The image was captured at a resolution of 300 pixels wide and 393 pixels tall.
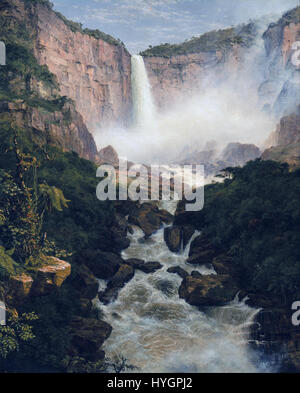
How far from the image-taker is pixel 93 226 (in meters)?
28.1

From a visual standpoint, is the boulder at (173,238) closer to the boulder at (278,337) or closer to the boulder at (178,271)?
the boulder at (178,271)

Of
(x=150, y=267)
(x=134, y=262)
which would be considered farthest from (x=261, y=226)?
(x=134, y=262)

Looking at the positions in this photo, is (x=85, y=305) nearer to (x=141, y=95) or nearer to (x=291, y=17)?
(x=141, y=95)

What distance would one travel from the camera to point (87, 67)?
75.1 meters

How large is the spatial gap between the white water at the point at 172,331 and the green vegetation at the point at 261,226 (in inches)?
84.1

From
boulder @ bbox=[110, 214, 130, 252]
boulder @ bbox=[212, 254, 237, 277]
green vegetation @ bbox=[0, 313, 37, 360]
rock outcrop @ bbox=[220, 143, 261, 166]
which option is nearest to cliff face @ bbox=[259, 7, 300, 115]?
rock outcrop @ bbox=[220, 143, 261, 166]

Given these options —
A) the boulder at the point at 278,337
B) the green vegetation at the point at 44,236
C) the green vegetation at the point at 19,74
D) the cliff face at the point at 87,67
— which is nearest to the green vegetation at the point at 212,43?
the cliff face at the point at 87,67

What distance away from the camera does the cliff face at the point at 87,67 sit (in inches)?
2469

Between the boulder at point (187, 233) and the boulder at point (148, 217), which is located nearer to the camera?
the boulder at point (187, 233)

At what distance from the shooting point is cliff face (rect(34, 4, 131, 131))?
62719mm

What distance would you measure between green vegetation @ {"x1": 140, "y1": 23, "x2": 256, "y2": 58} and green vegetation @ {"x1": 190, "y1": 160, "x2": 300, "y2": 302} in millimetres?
71592

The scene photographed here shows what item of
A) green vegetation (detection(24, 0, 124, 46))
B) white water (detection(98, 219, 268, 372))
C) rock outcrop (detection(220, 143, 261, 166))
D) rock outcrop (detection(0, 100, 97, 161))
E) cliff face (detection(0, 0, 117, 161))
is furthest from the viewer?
rock outcrop (detection(220, 143, 261, 166))

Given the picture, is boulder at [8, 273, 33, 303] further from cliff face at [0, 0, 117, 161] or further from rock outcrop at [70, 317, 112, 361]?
cliff face at [0, 0, 117, 161]
